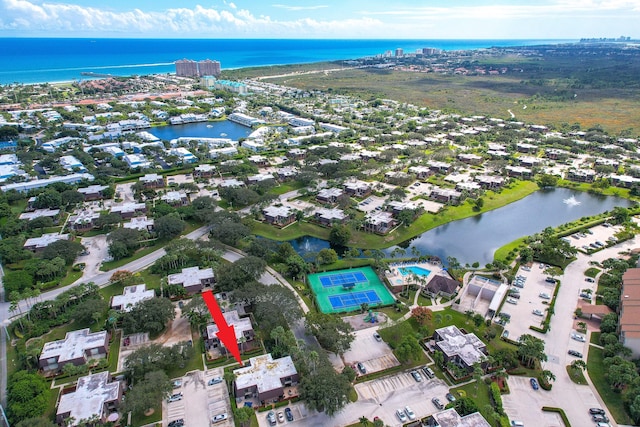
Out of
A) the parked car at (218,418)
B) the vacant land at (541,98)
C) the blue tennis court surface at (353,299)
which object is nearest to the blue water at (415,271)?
the blue tennis court surface at (353,299)

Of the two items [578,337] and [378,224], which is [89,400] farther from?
[578,337]

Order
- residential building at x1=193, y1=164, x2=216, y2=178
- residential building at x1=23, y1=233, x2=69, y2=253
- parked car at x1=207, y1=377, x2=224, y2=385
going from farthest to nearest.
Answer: residential building at x1=193, y1=164, x2=216, y2=178 < residential building at x1=23, y1=233, x2=69, y2=253 < parked car at x1=207, y1=377, x2=224, y2=385

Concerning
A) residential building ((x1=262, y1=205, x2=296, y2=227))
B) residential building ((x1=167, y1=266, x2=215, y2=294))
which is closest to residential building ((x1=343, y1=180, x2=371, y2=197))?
residential building ((x1=262, y1=205, x2=296, y2=227))

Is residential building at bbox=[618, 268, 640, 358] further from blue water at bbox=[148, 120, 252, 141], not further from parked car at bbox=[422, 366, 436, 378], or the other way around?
blue water at bbox=[148, 120, 252, 141]

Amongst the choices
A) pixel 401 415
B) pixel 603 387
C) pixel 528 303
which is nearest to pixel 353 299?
pixel 401 415

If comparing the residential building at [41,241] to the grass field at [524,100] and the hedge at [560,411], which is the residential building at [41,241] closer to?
the hedge at [560,411]
